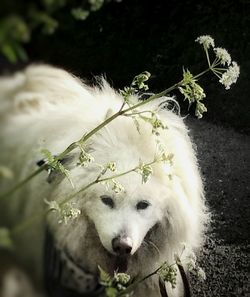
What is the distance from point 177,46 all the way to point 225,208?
3.06 feet

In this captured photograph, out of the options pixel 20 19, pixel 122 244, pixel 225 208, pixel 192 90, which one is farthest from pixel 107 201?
pixel 225 208

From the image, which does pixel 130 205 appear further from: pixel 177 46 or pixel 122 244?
pixel 177 46

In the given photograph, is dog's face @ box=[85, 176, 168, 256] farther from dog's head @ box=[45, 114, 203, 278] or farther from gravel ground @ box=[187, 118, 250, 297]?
gravel ground @ box=[187, 118, 250, 297]

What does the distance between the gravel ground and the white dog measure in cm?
82

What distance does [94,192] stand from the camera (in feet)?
6.25

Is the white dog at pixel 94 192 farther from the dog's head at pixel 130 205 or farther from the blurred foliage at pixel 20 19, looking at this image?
the blurred foliage at pixel 20 19

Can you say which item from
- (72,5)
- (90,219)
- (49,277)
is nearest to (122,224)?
(90,219)

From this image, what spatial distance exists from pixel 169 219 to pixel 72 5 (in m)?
1.37

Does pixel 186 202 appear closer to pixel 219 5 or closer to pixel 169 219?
pixel 169 219

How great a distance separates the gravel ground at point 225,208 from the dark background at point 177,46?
14 centimetres

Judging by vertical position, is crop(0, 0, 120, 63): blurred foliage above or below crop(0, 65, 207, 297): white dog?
above

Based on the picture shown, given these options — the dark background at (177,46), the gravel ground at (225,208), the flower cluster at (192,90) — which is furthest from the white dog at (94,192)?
the dark background at (177,46)

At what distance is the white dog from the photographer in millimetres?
1844

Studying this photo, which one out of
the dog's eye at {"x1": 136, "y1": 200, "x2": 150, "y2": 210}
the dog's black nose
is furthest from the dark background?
the dog's black nose
